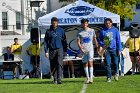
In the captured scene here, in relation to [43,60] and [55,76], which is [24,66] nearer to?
[43,60]

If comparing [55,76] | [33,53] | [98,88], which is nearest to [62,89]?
[98,88]

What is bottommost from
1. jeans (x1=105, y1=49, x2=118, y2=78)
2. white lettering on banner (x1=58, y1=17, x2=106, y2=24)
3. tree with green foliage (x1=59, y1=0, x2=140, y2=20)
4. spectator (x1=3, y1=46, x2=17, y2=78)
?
spectator (x1=3, y1=46, x2=17, y2=78)

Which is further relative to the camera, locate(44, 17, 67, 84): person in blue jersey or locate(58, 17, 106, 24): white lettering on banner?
locate(58, 17, 106, 24): white lettering on banner

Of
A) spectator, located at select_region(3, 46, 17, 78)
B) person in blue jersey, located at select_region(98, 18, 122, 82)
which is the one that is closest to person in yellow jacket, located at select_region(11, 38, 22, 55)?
spectator, located at select_region(3, 46, 17, 78)

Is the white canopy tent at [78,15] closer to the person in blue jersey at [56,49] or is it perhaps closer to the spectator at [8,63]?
the spectator at [8,63]

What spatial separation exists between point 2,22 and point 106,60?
79.6ft

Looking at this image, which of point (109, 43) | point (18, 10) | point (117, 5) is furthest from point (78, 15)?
point (18, 10)

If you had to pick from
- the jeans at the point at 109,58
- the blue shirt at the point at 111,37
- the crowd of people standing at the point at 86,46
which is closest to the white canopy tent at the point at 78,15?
the crowd of people standing at the point at 86,46

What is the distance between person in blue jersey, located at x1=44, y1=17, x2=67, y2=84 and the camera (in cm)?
1585

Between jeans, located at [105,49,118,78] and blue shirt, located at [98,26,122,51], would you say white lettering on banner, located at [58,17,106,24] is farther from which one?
jeans, located at [105,49,118,78]

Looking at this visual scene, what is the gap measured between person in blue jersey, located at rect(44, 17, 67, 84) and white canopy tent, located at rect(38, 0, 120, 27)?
575 centimetres

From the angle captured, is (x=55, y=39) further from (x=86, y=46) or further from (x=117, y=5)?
(x=117, y=5)

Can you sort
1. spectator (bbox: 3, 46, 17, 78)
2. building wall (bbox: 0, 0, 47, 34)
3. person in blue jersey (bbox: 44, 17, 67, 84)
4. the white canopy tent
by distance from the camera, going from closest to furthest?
person in blue jersey (bbox: 44, 17, 67, 84) → the white canopy tent → spectator (bbox: 3, 46, 17, 78) → building wall (bbox: 0, 0, 47, 34)

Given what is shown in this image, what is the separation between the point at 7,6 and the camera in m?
39.3
